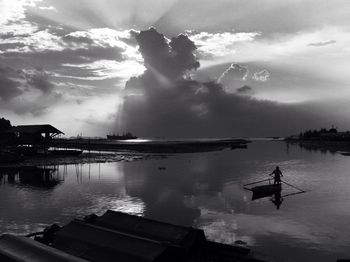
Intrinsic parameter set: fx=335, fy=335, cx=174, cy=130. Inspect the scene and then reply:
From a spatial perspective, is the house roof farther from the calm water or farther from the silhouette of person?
the silhouette of person

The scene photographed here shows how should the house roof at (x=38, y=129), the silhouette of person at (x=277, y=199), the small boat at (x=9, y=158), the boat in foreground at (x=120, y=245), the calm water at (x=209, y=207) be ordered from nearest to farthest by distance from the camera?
1. the boat in foreground at (x=120, y=245)
2. the calm water at (x=209, y=207)
3. the silhouette of person at (x=277, y=199)
4. the small boat at (x=9, y=158)
5. the house roof at (x=38, y=129)

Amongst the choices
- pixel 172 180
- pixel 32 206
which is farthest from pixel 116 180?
pixel 32 206

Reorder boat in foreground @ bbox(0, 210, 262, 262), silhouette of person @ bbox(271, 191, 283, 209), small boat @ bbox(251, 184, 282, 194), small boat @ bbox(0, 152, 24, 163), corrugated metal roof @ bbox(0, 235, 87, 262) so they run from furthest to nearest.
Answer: small boat @ bbox(0, 152, 24, 163)
small boat @ bbox(251, 184, 282, 194)
silhouette of person @ bbox(271, 191, 283, 209)
boat in foreground @ bbox(0, 210, 262, 262)
corrugated metal roof @ bbox(0, 235, 87, 262)

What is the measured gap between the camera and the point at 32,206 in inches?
1019

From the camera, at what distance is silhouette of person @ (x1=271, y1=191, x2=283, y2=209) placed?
2893 cm

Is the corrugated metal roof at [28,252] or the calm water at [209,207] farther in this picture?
the calm water at [209,207]

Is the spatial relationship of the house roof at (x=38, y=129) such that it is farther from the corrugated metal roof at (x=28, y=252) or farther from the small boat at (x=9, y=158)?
the corrugated metal roof at (x=28, y=252)

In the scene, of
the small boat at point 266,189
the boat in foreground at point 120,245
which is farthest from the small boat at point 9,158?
the boat in foreground at point 120,245

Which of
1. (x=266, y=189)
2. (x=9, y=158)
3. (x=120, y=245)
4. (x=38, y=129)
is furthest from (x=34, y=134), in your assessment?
(x=120, y=245)

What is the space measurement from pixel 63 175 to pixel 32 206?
21371 millimetres

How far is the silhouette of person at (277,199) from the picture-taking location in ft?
94.9

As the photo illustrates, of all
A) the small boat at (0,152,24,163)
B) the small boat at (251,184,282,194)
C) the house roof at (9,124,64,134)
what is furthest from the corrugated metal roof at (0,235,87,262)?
the house roof at (9,124,64,134)

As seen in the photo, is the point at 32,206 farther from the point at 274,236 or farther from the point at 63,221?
the point at 274,236

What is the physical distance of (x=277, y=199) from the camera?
3119 centimetres
